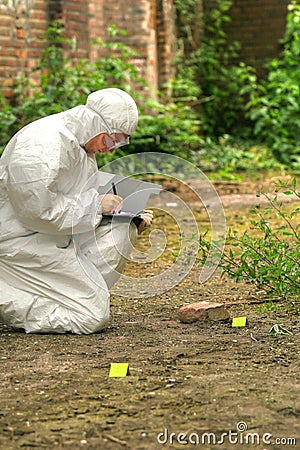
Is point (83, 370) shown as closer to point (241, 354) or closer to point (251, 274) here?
point (241, 354)

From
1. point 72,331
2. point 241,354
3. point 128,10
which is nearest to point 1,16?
point 128,10

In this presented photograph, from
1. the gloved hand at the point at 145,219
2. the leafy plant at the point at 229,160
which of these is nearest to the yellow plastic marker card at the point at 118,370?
the gloved hand at the point at 145,219

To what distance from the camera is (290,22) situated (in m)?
13.0

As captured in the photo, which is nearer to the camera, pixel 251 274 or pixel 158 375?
pixel 158 375

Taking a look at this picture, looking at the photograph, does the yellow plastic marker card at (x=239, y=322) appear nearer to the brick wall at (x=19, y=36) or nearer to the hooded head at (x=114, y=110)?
the hooded head at (x=114, y=110)

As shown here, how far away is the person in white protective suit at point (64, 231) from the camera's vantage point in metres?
4.20

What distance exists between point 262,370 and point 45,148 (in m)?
1.42

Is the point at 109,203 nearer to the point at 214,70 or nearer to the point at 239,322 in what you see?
the point at 239,322

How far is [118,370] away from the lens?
139 inches

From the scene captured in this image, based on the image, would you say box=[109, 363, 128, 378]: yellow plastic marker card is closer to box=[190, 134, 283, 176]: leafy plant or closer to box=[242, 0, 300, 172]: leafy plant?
box=[190, 134, 283, 176]: leafy plant

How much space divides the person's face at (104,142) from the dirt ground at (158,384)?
874 mm

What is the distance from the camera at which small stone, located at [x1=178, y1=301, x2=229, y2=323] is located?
4441mm

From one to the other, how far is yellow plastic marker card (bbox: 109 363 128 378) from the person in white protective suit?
2.32 feet

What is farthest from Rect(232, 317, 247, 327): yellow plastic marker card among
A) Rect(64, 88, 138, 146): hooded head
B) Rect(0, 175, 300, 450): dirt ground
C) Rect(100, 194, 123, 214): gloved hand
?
Rect(64, 88, 138, 146): hooded head
